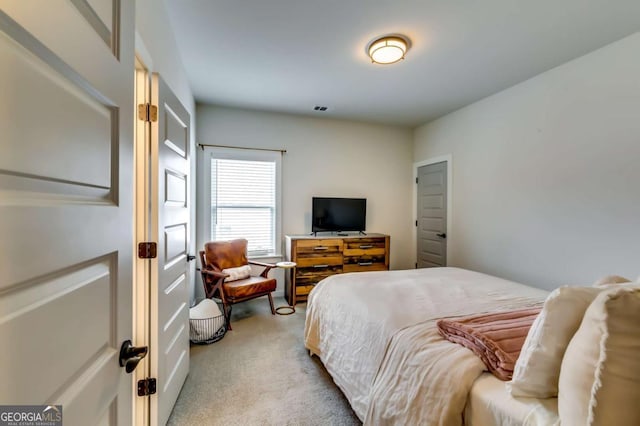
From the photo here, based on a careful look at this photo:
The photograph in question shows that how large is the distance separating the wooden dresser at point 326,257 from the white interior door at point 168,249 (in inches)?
71.6

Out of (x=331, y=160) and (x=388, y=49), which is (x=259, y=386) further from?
(x=331, y=160)

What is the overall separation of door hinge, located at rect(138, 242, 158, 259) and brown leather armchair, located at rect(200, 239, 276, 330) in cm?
167

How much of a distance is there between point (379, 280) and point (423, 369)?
1129 millimetres

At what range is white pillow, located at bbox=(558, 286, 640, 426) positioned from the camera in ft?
2.19

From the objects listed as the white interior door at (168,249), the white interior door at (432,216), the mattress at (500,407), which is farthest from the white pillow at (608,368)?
the white interior door at (432,216)

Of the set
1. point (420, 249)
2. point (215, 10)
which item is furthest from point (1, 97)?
point (420, 249)

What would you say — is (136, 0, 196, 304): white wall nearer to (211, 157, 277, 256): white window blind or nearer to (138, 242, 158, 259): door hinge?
(138, 242, 158, 259): door hinge

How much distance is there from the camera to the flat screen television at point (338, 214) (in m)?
4.19

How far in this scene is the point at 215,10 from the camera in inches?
79.6

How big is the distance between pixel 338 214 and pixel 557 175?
2.64 metres

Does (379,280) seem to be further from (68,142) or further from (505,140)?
(505,140)

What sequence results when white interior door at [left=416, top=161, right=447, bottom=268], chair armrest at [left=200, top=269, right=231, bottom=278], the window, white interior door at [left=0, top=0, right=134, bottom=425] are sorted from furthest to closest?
white interior door at [left=416, top=161, right=447, bottom=268] → the window → chair armrest at [left=200, top=269, right=231, bottom=278] → white interior door at [left=0, top=0, right=134, bottom=425]

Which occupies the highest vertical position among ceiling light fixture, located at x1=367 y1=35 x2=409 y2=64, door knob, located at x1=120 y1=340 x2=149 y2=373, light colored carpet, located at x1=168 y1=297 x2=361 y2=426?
ceiling light fixture, located at x1=367 y1=35 x2=409 y2=64

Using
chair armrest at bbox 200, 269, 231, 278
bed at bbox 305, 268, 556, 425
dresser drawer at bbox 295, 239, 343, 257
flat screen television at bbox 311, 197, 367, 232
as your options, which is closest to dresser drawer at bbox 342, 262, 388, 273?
dresser drawer at bbox 295, 239, 343, 257
